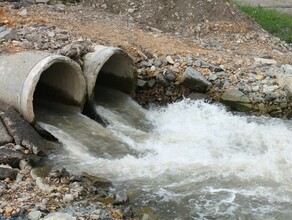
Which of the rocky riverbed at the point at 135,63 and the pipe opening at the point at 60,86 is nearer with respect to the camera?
the rocky riverbed at the point at 135,63

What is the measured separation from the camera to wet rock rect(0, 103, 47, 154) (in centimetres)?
731

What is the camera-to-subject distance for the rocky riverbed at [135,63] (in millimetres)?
5969

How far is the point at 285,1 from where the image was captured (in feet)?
63.0

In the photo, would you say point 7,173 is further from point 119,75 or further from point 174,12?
point 174,12

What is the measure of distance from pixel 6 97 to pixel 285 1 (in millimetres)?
14413

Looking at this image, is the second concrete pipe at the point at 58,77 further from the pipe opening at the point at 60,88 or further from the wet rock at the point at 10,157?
the wet rock at the point at 10,157

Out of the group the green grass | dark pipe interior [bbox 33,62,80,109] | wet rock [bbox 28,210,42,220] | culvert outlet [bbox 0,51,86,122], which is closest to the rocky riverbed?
wet rock [bbox 28,210,42,220]

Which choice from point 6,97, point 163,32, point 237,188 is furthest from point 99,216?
point 163,32

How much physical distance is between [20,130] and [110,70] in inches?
142

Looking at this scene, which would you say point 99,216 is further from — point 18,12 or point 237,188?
point 18,12

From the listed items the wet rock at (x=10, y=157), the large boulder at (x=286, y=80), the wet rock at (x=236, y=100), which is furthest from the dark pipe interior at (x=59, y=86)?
the large boulder at (x=286, y=80)

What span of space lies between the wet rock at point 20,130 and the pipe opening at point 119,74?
279 centimetres

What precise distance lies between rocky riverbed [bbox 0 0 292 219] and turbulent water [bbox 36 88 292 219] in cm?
41

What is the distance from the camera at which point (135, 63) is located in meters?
10.4
